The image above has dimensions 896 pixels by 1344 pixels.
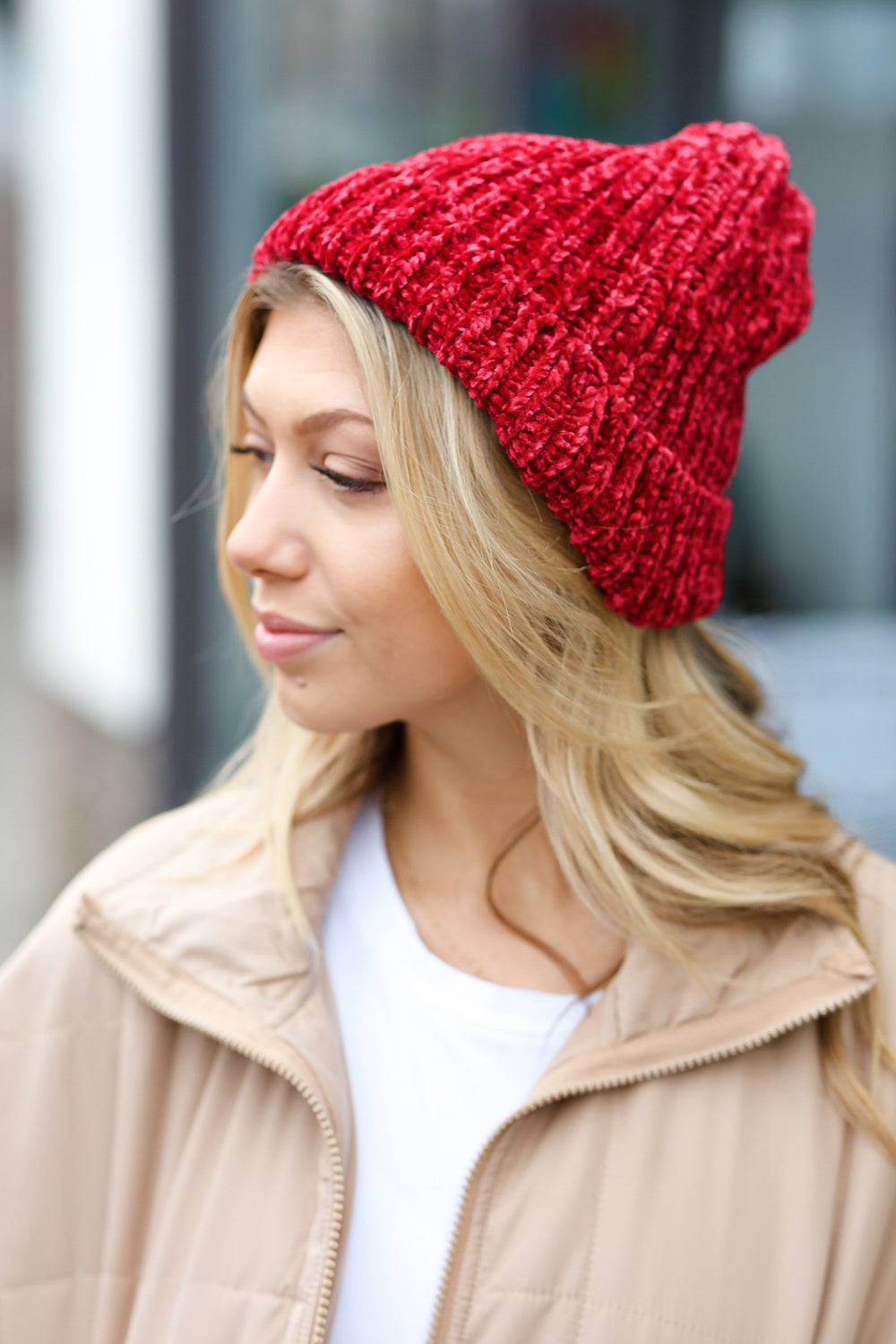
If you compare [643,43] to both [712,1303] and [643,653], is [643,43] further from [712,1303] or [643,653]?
[712,1303]

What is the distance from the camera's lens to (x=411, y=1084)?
1612 millimetres

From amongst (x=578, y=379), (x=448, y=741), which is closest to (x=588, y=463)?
(x=578, y=379)

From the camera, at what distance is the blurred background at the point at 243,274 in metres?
3.54

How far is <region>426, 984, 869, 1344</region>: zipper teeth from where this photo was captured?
57.7 inches

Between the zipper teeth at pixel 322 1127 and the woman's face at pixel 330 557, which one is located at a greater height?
the woman's face at pixel 330 557

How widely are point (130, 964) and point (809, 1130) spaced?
32.5 inches

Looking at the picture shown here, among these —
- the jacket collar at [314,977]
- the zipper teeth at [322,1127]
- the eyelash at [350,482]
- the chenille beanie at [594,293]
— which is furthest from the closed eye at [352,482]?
the zipper teeth at [322,1127]

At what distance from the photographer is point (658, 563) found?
1599 millimetres

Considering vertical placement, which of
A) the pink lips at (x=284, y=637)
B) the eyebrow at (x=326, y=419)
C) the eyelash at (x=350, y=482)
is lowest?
the pink lips at (x=284, y=637)

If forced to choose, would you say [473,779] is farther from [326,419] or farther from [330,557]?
[326,419]

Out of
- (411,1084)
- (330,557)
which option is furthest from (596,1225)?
(330,557)

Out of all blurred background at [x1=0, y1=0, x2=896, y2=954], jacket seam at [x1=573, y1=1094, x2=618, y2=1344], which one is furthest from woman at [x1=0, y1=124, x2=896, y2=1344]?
blurred background at [x1=0, y1=0, x2=896, y2=954]

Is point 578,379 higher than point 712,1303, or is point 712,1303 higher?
point 578,379

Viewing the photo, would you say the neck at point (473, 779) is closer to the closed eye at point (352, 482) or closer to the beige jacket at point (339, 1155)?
the beige jacket at point (339, 1155)
